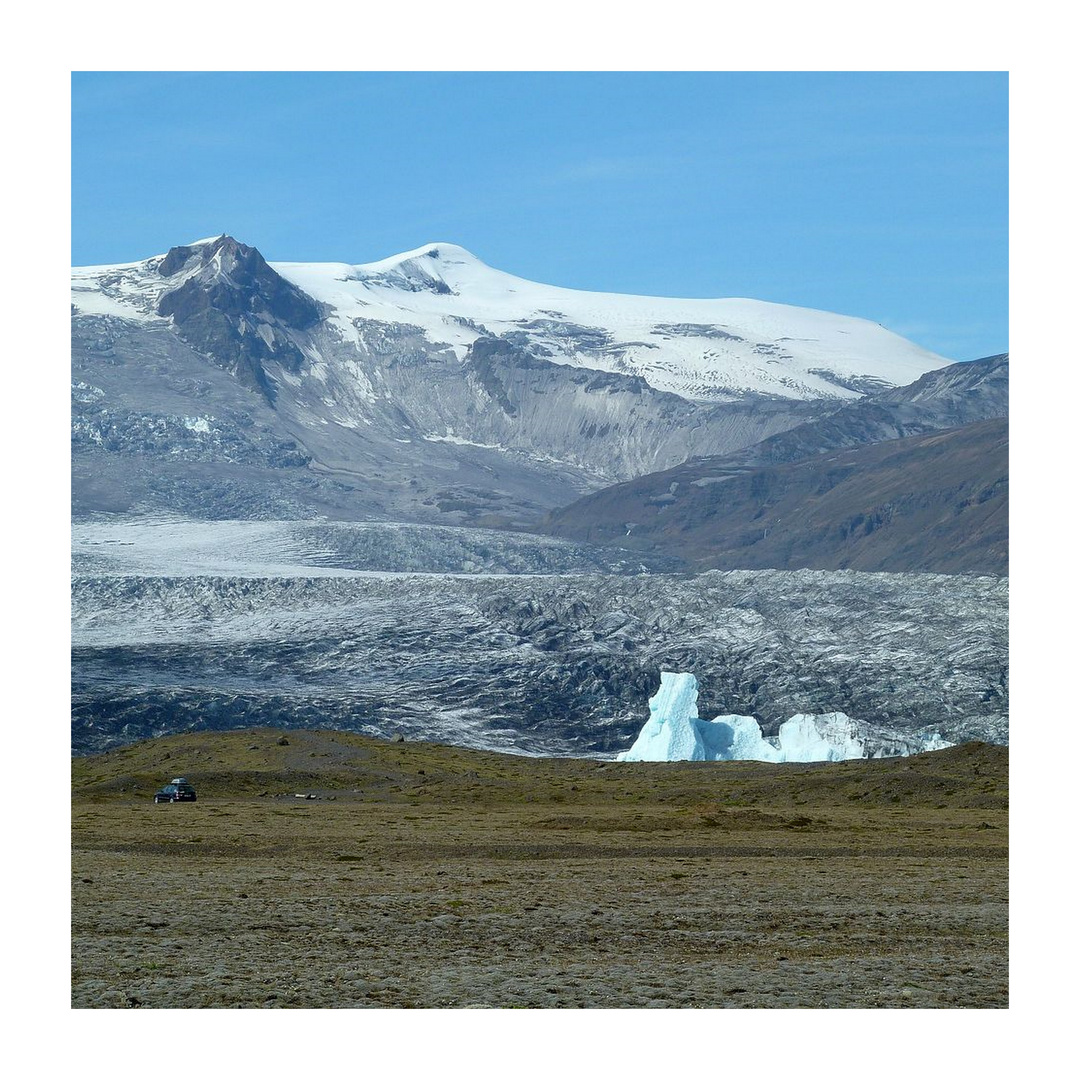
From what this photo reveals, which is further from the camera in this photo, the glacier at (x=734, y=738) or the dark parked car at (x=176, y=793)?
the glacier at (x=734, y=738)

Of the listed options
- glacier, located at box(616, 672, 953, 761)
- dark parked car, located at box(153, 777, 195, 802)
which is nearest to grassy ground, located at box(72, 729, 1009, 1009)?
dark parked car, located at box(153, 777, 195, 802)

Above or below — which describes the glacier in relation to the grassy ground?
below

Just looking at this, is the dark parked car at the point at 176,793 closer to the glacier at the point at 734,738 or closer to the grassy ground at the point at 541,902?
the grassy ground at the point at 541,902

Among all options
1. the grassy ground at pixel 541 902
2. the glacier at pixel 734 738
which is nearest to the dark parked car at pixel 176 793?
the grassy ground at pixel 541 902

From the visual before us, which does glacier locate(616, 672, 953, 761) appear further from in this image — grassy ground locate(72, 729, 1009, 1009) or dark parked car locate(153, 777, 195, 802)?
dark parked car locate(153, 777, 195, 802)

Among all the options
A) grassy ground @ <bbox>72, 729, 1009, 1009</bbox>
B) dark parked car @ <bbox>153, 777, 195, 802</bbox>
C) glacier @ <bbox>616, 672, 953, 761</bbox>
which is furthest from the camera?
glacier @ <bbox>616, 672, 953, 761</bbox>

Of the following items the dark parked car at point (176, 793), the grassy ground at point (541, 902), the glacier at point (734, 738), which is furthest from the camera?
the glacier at point (734, 738)

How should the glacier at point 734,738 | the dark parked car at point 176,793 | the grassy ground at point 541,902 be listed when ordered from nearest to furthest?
the grassy ground at point 541,902 < the dark parked car at point 176,793 < the glacier at point 734,738
